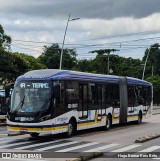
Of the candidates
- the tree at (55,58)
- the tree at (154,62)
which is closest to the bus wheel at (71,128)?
the tree at (55,58)

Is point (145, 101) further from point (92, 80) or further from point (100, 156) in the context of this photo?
point (100, 156)

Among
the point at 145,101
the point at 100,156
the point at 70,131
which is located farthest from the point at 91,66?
the point at 100,156

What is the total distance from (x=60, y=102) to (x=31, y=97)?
1.30 m

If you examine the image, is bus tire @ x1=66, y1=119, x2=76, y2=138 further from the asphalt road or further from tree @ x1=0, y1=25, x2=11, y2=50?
tree @ x1=0, y1=25, x2=11, y2=50

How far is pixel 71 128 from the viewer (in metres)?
20.5

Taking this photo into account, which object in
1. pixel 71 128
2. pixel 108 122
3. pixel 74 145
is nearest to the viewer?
pixel 74 145

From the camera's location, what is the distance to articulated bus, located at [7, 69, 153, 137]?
18.7m

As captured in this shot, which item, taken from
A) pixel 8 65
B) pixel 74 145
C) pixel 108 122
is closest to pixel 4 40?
pixel 8 65

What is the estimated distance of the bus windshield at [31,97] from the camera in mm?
18828

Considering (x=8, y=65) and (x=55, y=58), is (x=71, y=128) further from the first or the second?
(x=55, y=58)

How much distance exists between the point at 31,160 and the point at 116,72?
8231 centimetres

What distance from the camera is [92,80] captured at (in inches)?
914

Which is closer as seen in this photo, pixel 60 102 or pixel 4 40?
pixel 60 102

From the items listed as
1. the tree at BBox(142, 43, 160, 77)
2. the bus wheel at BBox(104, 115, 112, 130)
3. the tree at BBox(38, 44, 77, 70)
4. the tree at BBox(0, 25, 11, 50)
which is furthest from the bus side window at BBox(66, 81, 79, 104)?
the tree at BBox(142, 43, 160, 77)
